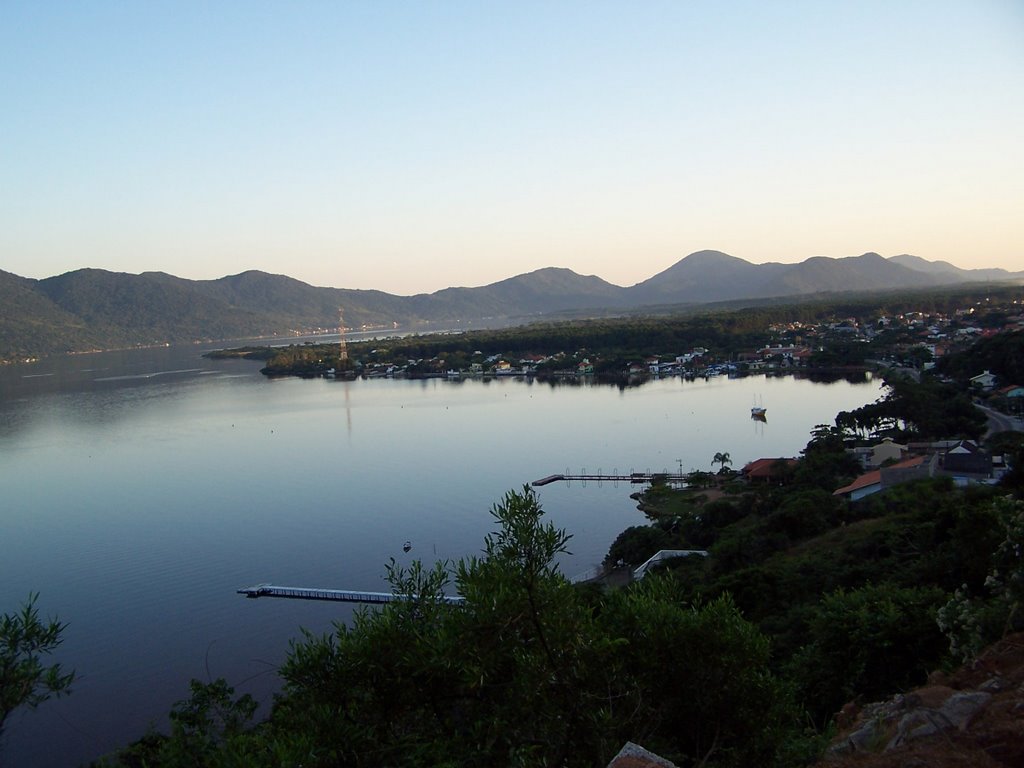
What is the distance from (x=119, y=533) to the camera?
1202cm

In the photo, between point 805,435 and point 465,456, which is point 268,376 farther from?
point 805,435

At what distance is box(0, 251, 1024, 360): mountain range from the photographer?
221ft

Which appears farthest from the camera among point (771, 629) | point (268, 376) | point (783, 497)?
point (268, 376)

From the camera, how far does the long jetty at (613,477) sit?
545 inches

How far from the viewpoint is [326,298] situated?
4104 inches

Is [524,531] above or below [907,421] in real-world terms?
above

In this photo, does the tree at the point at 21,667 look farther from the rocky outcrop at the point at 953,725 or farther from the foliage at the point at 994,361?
the foliage at the point at 994,361

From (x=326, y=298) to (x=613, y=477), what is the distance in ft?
311

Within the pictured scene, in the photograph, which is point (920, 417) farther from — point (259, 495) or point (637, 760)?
point (637, 760)

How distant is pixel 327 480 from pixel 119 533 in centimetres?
388

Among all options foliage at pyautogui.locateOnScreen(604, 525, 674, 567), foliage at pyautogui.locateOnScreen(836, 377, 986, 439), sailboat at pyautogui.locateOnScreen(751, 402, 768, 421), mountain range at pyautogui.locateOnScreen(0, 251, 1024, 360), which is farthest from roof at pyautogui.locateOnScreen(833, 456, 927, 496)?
mountain range at pyautogui.locateOnScreen(0, 251, 1024, 360)

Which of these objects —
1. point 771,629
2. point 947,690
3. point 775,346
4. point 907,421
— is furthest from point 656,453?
point 775,346

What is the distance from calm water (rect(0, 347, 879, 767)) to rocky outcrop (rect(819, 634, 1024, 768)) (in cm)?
587

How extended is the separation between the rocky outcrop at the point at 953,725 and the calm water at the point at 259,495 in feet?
19.3
